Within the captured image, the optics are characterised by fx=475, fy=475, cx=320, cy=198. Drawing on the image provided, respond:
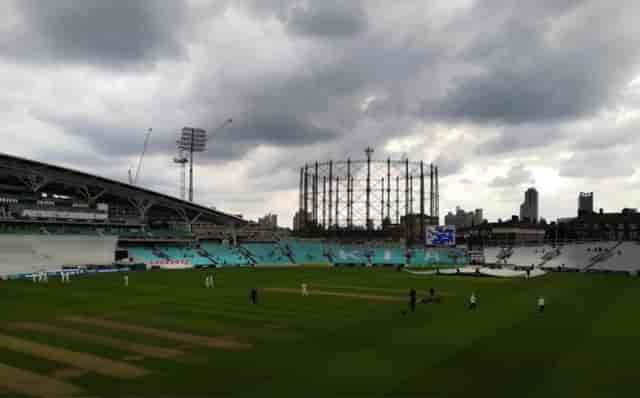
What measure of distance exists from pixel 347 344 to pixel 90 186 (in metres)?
71.9

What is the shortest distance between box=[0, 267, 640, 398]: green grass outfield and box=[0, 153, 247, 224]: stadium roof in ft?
124

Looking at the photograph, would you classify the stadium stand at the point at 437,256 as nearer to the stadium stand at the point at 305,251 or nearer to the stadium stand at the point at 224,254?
the stadium stand at the point at 305,251

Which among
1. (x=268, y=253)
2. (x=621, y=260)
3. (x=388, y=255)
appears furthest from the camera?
(x=388, y=255)

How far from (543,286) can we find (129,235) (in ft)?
214

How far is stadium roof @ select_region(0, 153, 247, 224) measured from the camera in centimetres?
7062

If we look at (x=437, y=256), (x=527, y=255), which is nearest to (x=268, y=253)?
(x=437, y=256)

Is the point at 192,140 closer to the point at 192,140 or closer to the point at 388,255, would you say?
the point at 192,140

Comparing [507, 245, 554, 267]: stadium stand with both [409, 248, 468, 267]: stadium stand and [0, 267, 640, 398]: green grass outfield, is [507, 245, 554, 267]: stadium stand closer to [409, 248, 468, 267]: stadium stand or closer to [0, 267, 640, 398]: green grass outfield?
[409, 248, 468, 267]: stadium stand

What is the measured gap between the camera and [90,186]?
263 ft

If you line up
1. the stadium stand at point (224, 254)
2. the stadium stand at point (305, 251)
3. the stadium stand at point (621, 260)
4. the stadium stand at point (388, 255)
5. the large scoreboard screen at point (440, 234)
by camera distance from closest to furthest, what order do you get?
the large scoreboard screen at point (440, 234)
the stadium stand at point (621, 260)
the stadium stand at point (224, 254)
the stadium stand at point (388, 255)
the stadium stand at point (305, 251)

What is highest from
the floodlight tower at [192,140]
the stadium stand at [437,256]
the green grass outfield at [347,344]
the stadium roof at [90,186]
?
the floodlight tower at [192,140]

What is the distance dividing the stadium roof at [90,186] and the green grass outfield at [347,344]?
37.7 m

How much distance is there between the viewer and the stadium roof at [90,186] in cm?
7062

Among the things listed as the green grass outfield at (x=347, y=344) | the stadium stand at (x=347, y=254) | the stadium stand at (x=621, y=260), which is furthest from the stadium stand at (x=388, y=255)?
the green grass outfield at (x=347, y=344)
